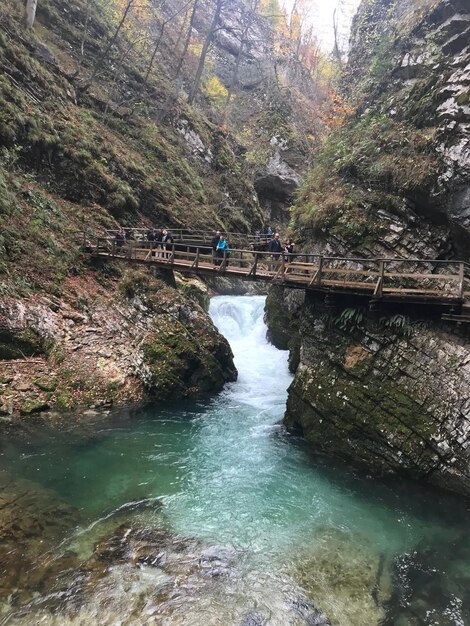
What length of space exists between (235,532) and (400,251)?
1038 centimetres

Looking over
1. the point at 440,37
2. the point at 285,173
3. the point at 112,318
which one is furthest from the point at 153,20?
the point at 112,318

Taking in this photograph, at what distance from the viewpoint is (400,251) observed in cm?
1407

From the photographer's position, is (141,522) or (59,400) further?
(59,400)

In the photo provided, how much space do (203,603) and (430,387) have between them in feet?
26.9

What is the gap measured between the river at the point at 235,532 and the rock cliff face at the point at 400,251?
123 cm

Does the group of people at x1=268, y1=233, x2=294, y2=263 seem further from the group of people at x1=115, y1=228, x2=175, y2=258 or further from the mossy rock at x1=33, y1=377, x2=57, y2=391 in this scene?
the mossy rock at x1=33, y1=377, x2=57, y2=391

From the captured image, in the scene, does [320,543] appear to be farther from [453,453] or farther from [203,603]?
[453,453]

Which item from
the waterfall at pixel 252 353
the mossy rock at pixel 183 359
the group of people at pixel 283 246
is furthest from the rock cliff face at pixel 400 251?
the mossy rock at pixel 183 359

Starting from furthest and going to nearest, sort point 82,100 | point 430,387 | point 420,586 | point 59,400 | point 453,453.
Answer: point 82,100
point 59,400
point 430,387
point 453,453
point 420,586

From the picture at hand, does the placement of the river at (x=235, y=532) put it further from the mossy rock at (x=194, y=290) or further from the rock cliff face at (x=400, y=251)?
the mossy rock at (x=194, y=290)

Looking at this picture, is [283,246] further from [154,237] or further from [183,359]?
[154,237]

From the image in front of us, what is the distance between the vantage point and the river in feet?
22.0

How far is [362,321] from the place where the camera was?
13461 millimetres

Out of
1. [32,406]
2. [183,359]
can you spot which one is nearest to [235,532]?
[32,406]
